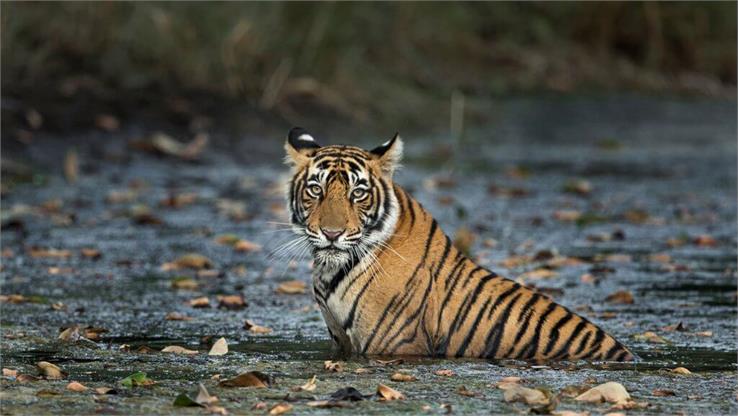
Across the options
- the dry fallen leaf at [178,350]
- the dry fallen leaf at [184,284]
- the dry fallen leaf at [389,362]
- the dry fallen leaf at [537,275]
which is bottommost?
the dry fallen leaf at [178,350]

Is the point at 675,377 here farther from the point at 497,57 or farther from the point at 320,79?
the point at 497,57

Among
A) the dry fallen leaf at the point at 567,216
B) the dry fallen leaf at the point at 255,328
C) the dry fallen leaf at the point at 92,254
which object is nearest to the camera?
the dry fallen leaf at the point at 255,328

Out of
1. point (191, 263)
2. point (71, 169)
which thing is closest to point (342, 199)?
point (191, 263)

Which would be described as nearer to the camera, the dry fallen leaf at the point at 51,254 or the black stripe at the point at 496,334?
the black stripe at the point at 496,334

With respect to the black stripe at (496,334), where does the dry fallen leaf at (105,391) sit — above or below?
below

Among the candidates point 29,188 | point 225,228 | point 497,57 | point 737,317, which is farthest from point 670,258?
point 497,57

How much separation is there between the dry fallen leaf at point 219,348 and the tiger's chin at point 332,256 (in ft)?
2.14

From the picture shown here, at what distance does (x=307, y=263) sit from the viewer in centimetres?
1130

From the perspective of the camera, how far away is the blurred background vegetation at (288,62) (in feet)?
55.4

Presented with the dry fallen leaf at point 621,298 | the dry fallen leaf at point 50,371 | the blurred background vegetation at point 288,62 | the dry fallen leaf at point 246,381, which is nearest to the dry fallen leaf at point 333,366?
the dry fallen leaf at point 246,381

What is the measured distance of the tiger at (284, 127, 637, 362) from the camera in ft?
23.7

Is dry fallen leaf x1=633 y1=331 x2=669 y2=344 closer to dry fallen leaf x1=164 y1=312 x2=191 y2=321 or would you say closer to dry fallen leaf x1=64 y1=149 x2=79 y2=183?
dry fallen leaf x1=164 y1=312 x2=191 y2=321

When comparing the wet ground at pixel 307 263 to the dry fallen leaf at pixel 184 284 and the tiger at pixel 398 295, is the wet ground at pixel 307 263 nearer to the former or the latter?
the dry fallen leaf at pixel 184 284

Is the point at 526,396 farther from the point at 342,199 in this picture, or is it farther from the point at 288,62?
the point at 288,62
